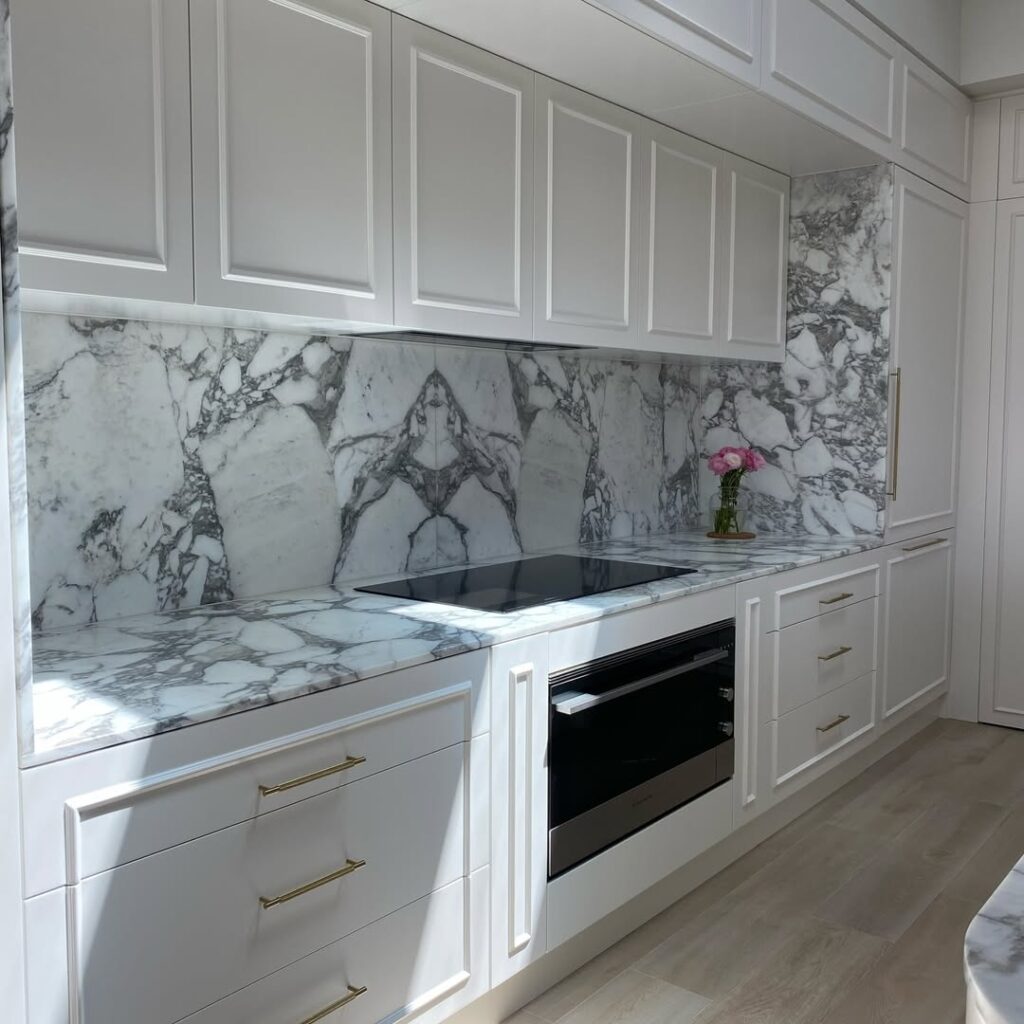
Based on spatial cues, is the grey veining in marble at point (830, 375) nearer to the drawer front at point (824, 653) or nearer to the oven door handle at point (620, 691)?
the drawer front at point (824, 653)

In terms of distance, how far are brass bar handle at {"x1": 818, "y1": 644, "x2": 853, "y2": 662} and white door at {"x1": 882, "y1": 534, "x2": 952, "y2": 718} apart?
362 millimetres

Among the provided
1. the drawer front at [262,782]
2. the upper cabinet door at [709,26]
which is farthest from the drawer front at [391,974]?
the upper cabinet door at [709,26]

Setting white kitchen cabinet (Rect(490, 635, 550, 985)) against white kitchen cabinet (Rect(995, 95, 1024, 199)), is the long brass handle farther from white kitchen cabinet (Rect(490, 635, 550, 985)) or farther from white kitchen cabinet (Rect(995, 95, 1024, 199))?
white kitchen cabinet (Rect(490, 635, 550, 985))

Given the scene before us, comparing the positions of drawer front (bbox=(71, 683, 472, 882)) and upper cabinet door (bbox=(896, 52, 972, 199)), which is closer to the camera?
drawer front (bbox=(71, 683, 472, 882))

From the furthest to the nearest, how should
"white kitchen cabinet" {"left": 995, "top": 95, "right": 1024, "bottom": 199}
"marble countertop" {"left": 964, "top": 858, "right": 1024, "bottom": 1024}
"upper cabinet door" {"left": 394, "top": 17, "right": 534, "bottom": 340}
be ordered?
"white kitchen cabinet" {"left": 995, "top": 95, "right": 1024, "bottom": 199}, "upper cabinet door" {"left": 394, "top": 17, "right": 534, "bottom": 340}, "marble countertop" {"left": 964, "top": 858, "right": 1024, "bottom": 1024}

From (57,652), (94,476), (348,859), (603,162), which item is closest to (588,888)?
(348,859)

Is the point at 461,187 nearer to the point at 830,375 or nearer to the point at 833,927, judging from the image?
the point at 830,375

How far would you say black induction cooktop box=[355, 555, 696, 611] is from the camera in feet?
7.38

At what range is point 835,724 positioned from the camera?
3.25m

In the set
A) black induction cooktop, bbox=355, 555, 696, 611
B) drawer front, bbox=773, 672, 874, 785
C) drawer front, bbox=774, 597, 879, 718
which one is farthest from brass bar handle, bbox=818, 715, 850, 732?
black induction cooktop, bbox=355, 555, 696, 611

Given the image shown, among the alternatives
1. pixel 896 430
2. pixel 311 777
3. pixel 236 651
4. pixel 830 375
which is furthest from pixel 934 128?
pixel 311 777

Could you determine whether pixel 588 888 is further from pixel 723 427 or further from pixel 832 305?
pixel 832 305

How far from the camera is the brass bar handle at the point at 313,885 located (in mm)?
1518

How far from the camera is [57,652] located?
5.64 feet
